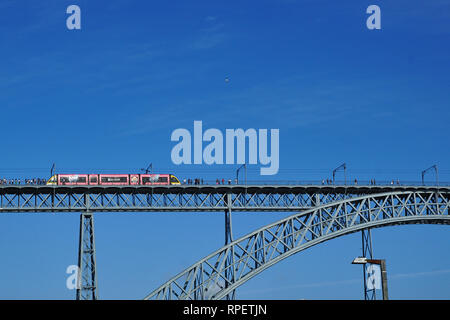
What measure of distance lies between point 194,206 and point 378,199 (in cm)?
2120

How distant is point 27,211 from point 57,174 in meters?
5.71
